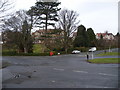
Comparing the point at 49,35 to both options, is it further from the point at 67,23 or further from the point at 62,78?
the point at 62,78

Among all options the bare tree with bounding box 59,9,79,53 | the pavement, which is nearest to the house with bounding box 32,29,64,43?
the bare tree with bounding box 59,9,79,53

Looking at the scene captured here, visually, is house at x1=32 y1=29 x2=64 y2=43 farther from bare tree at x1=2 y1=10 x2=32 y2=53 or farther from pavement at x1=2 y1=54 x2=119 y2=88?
pavement at x1=2 y1=54 x2=119 y2=88

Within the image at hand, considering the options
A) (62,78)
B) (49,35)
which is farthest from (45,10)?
(62,78)

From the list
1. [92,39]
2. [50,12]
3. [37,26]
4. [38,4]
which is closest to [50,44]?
[37,26]

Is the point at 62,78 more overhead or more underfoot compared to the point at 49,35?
more underfoot

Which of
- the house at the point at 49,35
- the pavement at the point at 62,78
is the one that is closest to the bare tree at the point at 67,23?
the house at the point at 49,35

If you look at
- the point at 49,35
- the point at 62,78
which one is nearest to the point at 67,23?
the point at 49,35

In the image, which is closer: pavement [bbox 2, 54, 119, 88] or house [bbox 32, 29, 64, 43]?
pavement [bbox 2, 54, 119, 88]

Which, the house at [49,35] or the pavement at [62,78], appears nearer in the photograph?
the pavement at [62,78]

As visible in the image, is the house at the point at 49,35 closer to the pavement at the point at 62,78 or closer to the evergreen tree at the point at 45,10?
the evergreen tree at the point at 45,10

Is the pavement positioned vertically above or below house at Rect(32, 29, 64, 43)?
below

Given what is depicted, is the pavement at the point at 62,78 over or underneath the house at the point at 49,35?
underneath

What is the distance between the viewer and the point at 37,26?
42719 mm

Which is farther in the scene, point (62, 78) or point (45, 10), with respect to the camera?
point (45, 10)
